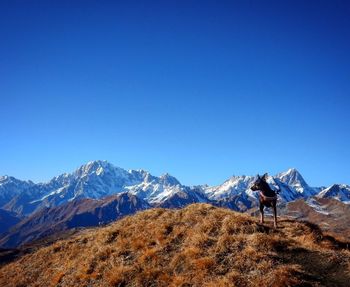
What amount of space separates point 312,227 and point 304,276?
8.84m

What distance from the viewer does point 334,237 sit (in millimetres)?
25234

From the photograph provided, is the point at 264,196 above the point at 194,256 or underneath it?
above

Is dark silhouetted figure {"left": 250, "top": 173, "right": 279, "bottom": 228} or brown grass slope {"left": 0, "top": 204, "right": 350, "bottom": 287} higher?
dark silhouetted figure {"left": 250, "top": 173, "right": 279, "bottom": 228}

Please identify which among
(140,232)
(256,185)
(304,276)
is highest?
(256,185)

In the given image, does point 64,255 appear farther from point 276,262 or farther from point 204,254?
point 276,262

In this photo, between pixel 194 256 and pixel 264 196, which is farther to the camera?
pixel 264 196

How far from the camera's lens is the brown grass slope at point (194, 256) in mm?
18484

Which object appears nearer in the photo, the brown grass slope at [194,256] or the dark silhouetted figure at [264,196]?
the brown grass slope at [194,256]

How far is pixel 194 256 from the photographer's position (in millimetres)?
21453

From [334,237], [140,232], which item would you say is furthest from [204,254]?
[334,237]

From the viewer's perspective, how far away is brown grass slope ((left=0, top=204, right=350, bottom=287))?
60.6 ft

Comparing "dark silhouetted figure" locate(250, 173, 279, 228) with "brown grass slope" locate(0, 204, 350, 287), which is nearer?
"brown grass slope" locate(0, 204, 350, 287)

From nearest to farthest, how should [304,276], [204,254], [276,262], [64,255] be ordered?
[304,276] → [276,262] → [204,254] → [64,255]

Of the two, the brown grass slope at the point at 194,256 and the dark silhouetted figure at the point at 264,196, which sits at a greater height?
the dark silhouetted figure at the point at 264,196
